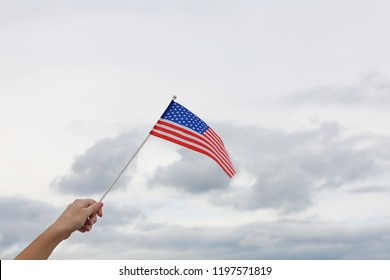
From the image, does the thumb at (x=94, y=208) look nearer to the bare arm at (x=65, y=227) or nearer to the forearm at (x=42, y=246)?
the bare arm at (x=65, y=227)

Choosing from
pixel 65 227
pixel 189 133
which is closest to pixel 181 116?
pixel 189 133

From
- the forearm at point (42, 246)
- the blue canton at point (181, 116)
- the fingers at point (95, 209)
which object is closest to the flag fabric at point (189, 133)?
the blue canton at point (181, 116)

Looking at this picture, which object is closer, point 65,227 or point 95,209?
point 65,227

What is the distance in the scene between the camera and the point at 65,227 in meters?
7.07

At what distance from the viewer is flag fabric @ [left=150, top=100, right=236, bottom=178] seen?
1343cm

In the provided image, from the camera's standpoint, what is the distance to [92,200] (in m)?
8.23

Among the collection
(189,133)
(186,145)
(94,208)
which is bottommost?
(94,208)

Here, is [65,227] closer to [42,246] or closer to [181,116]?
[42,246]

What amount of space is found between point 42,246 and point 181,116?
775 centimetres

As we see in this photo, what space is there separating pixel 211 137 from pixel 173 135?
5.71 feet

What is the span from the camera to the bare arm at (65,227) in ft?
21.1
